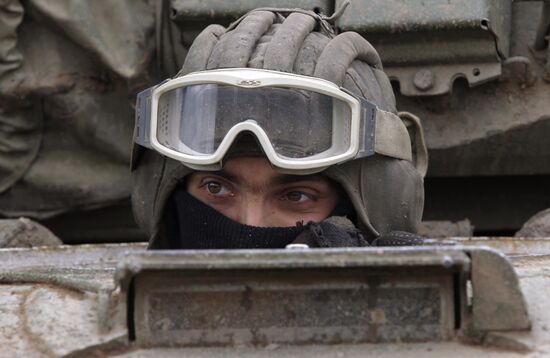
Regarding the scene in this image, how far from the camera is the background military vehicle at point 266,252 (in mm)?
2105

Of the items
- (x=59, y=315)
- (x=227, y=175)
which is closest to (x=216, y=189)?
(x=227, y=175)

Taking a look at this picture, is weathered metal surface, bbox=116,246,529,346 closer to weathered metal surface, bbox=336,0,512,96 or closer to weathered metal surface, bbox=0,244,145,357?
weathered metal surface, bbox=0,244,145,357

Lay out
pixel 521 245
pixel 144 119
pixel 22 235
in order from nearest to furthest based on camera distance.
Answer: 1. pixel 144 119
2. pixel 521 245
3. pixel 22 235

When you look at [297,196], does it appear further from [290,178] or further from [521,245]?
[521,245]

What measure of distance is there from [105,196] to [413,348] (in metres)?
2.68

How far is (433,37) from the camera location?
4066 mm

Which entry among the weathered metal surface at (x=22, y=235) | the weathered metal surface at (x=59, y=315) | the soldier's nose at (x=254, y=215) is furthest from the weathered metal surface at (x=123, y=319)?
the weathered metal surface at (x=22, y=235)

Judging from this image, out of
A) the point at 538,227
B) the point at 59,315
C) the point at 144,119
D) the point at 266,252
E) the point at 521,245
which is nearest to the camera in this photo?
the point at 266,252

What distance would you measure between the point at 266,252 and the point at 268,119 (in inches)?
33.5

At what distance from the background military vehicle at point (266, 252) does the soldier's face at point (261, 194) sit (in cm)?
28

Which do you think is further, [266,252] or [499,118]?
[499,118]

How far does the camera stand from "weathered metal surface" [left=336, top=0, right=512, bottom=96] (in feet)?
Result: 13.1

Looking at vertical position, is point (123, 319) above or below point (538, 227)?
above

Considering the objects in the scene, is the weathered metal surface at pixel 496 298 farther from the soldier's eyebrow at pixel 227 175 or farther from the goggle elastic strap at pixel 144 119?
the goggle elastic strap at pixel 144 119
